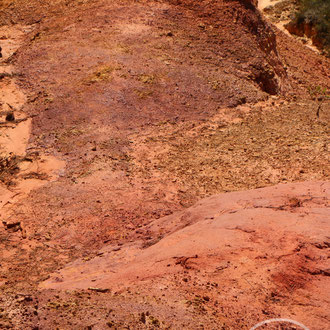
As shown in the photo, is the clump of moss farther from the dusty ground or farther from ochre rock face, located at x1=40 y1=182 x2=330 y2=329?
ochre rock face, located at x1=40 y1=182 x2=330 y2=329

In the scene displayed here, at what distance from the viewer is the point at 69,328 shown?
3.27m

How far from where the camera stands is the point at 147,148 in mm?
8109

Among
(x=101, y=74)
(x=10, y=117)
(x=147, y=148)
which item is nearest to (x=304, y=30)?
(x=101, y=74)

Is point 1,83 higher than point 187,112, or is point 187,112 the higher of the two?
point 187,112

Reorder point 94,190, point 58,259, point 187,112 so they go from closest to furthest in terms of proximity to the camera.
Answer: point 58,259, point 94,190, point 187,112

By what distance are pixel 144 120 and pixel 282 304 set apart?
5.91 m

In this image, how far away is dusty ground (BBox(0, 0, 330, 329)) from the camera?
3586mm

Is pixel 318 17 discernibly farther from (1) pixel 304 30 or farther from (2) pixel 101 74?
(2) pixel 101 74

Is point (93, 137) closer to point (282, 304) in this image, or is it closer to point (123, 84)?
point (123, 84)

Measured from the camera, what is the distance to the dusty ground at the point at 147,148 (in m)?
3.59

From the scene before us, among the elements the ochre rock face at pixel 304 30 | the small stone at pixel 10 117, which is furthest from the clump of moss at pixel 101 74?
the ochre rock face at pixel 304 30

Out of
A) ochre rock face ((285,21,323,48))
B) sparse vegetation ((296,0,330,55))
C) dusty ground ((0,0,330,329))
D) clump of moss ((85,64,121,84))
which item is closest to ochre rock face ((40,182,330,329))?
dusty ground ((0,0,330,329))

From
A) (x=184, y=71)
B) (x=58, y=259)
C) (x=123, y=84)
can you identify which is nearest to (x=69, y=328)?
(x=58, y=259)

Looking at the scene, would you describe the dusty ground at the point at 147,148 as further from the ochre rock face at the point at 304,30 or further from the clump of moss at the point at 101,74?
the ochre rock face at the point at 304,30
